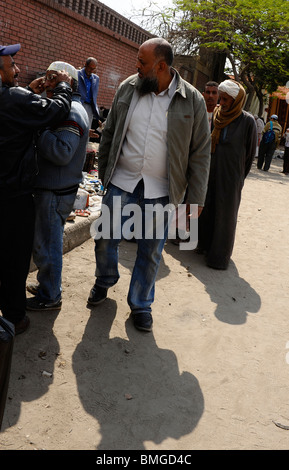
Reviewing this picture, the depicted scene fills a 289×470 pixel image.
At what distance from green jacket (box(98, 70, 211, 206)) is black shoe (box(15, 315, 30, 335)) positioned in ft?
3.82

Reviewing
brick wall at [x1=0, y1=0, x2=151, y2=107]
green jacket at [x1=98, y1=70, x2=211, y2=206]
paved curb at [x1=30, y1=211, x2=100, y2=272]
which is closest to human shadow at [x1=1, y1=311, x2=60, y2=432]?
green jacket at [x1=98, y1=70, x2=211, y2=206]

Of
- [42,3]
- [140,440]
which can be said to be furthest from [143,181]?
[42,3]

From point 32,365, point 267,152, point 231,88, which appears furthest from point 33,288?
point 267,152

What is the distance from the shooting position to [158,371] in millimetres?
3051

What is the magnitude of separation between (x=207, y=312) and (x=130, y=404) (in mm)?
1549

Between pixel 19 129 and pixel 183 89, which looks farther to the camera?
pixel 183 89

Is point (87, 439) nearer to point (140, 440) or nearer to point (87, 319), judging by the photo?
point (140, 440)

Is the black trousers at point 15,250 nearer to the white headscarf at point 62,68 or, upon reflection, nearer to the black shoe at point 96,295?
the black shoe at point 96,295

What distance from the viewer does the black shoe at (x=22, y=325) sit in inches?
122

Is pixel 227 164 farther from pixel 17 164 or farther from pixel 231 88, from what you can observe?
pixel 17 164

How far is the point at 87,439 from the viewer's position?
2348 millimetres

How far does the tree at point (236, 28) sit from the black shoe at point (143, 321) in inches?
588

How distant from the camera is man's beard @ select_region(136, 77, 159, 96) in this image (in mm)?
3096
